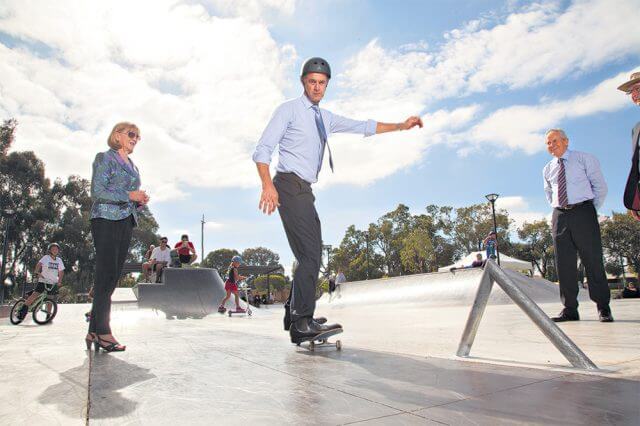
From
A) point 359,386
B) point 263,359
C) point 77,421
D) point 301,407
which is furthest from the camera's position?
point 263,359

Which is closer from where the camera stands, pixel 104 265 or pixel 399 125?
pixel 104 265

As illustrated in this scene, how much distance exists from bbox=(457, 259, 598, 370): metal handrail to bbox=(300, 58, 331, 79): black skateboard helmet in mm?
2024

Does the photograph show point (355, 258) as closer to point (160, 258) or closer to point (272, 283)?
point (272, 283)

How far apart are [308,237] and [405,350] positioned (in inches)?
41.6

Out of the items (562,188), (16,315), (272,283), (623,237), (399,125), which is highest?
(623,237)

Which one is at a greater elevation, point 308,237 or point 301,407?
point 308,237

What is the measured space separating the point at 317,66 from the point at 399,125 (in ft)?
3.25

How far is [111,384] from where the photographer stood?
181 centimetres

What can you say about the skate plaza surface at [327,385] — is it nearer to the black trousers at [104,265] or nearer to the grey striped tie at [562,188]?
the black trousers at [104,265]

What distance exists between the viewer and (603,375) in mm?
1729

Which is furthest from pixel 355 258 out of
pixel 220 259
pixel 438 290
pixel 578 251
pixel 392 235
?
pixel 578 251

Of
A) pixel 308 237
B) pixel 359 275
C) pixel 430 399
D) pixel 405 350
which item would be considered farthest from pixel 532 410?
pixel 359 275

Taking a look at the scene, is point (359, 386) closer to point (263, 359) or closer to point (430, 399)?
point (430, 399)

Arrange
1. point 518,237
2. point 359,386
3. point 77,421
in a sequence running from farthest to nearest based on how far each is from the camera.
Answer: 1. point 518,237
2. point 359,386
3. point 77,421
